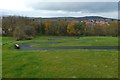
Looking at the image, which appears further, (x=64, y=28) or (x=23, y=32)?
(x=64, y=28)

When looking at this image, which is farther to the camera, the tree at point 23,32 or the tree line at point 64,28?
the tree line at point 64,28

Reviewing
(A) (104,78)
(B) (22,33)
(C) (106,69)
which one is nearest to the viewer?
(A) (104,78)

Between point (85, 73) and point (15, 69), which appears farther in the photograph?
point (15, 69)

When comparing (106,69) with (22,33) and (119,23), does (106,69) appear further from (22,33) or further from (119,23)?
(119,23)

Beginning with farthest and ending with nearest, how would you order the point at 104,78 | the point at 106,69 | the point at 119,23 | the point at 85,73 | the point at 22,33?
the point at 119,23 → the point at 22,33 → the point at 106,69 → the point at 85,73 → the point at 104,78

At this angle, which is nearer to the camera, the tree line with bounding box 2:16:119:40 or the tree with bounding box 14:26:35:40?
the tree with bounding box 14:26:35:40

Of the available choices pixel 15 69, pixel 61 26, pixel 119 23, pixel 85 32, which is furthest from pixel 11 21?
pixel 15 69

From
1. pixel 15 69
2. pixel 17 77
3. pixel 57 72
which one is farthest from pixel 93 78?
pixel 15 69

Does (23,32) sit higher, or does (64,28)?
(64,28)

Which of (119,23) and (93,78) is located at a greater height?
(119,23)

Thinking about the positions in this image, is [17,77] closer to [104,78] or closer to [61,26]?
[104,78]
